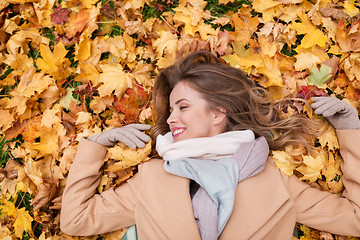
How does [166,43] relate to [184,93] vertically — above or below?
above

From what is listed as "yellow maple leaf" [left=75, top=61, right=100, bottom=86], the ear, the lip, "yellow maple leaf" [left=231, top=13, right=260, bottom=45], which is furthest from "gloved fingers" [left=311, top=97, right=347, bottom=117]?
"yellow maple leaf" [left=75, top=61, right=100, bottom=86]

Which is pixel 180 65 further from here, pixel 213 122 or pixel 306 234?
pixel 306 234

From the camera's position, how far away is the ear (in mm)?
2467

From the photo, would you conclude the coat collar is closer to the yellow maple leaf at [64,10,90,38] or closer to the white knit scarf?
→ the white knit scarf

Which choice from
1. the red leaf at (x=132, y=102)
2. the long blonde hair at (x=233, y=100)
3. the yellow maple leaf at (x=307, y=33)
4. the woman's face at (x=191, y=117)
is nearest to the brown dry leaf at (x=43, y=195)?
the red leaf at (x=132, y=102)

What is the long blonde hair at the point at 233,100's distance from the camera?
2539 millimetres

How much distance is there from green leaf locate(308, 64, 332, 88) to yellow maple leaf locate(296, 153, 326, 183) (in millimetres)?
679

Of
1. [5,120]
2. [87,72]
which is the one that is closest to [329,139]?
[87,72]

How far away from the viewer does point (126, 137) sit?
250 cm

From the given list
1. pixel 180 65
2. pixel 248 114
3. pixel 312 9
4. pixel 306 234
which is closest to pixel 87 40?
pixel 180 65

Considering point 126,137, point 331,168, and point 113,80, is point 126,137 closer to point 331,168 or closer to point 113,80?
point 113,80

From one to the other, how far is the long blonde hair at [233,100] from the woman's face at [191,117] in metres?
0.06

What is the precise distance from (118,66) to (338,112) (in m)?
1.98

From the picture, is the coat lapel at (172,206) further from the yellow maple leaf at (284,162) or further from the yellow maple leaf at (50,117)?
the yellow maple leaf at (50,117)
